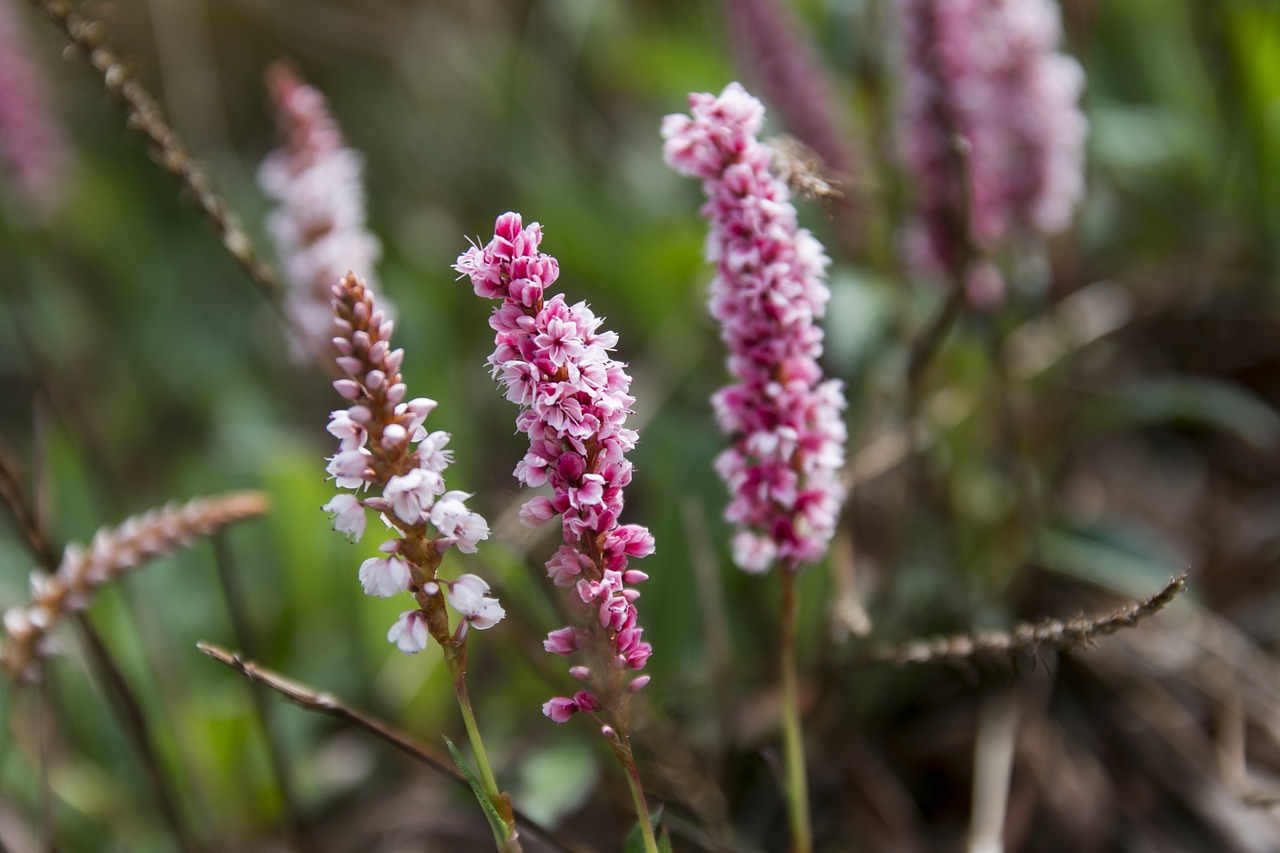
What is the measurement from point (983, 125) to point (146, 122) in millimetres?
1439

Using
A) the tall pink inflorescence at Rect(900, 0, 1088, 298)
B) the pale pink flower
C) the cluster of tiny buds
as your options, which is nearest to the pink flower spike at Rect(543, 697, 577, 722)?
the cluster of tiny buds

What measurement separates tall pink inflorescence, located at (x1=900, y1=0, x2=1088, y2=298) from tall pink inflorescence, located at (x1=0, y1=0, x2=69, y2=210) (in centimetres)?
226

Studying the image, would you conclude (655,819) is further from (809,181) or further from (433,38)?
(433,38)

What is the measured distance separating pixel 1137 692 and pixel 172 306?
10.4ft

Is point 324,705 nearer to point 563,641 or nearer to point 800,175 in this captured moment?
point 563,641

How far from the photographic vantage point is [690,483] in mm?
2477

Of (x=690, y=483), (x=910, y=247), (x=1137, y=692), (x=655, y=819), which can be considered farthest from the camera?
(x=690, y=483)

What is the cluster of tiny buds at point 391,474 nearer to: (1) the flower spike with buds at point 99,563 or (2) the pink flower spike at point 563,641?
(2) the pink flower spike at point 563,641

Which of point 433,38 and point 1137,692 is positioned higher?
point 433,38

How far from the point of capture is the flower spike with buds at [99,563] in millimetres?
1335

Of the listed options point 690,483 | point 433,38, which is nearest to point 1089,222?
point 690,483

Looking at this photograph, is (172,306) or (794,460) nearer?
(794,460)

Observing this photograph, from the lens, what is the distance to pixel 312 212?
6.51ft

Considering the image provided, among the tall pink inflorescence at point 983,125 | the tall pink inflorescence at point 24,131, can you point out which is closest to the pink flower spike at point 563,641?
the tall pink inflorescence at point 983,125
